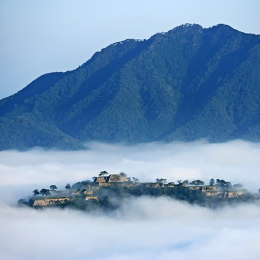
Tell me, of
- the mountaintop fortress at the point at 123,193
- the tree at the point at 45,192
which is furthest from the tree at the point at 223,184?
the tree at the point at 45,192

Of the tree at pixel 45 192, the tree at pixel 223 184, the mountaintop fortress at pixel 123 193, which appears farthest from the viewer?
the tree at pixel 223 184

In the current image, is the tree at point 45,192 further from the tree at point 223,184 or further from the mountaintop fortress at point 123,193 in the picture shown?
the tree at point 223,184

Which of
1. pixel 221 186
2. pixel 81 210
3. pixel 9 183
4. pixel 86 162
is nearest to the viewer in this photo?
pixel 81 210

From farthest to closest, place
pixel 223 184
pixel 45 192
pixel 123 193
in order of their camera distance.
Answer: pixel 223 184 → pixel 45 192 → pixel 123 193

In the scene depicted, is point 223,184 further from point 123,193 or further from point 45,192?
point 45,192

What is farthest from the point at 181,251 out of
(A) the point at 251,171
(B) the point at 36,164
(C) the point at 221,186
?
(B) the point at 36,164

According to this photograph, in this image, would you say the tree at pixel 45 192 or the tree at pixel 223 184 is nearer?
the tree at pixel 45 192

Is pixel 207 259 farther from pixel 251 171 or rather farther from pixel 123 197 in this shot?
pixel 251 171

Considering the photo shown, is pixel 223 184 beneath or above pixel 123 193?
above

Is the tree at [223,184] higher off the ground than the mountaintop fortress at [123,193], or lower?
higher

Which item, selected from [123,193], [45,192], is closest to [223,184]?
[123,193]

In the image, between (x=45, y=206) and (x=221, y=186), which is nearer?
(x=45, y=206)
